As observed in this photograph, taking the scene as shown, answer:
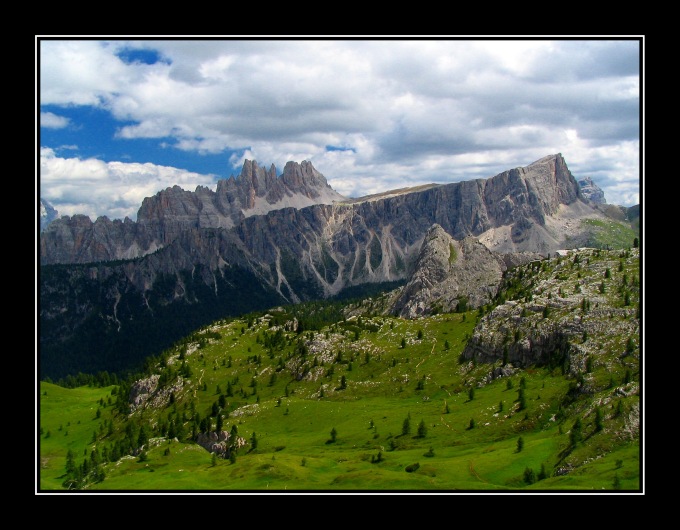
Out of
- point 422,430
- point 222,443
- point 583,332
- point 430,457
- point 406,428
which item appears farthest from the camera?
point 222,443

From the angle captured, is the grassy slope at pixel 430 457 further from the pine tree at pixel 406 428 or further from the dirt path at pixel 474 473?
the pine tree at pixel 406 428

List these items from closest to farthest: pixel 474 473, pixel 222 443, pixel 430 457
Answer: pixel 474 473, pixel 430 457, pixel 222 443

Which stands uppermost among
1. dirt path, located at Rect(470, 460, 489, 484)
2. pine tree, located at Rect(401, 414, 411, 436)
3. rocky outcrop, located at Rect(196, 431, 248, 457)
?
dirt path, located at Rect(470, 460, 489, 484)

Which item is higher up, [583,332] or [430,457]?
[583,332]

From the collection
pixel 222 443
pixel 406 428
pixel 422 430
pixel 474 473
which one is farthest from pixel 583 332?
pixel 222 443

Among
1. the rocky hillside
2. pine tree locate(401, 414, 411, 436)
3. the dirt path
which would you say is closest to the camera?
the dirt path

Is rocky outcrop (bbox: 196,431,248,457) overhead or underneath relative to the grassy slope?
underneath

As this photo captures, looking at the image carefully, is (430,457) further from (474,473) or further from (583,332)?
(583,332)

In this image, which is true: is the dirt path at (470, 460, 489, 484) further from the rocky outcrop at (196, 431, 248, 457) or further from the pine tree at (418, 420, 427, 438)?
the rocky outcrop at (196, 431, 248, 457)

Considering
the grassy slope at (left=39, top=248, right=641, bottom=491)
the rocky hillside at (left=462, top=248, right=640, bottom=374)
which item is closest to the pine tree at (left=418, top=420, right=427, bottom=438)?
the grassy slope at (left=39, top=248, right=641, bottom=491)

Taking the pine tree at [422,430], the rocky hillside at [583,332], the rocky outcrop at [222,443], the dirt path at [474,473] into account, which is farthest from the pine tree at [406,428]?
the rocky outcrop at [222,443]

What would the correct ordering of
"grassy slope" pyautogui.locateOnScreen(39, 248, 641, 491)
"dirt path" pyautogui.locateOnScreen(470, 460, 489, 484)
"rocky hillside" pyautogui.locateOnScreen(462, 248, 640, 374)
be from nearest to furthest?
"grassy slope" pyautogui.locateOnScreen(39, 248, 641, 491), "dirt path" pyautogui.locateOnScreen(470, 460, 489, 484), "rocky hillside" pyautogui.locateOnScreen(462, 248, 640, 374)
